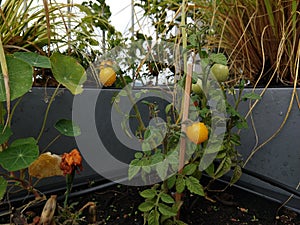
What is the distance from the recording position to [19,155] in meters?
0.52

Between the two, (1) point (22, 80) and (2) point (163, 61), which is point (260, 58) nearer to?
(2) point (163, 61)

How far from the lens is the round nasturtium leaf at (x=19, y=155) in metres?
0.50

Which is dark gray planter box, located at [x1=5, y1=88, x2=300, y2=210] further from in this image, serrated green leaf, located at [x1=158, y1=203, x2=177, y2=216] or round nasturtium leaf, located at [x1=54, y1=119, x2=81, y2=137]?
serrated green leaf, located at [x1=158, y1=203, x2=177, y2=216]

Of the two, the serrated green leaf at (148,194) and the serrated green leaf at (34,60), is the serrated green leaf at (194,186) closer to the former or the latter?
the serrated green leaf at (148,194)

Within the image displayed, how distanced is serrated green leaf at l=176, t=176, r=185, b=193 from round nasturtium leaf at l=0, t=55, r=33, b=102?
311mm

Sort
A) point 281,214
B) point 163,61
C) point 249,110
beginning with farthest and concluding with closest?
1. point 163,61
2. point 249,110
3. point 281,214

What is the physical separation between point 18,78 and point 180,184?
346mm

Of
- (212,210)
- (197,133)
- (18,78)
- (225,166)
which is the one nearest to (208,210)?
(212,210)

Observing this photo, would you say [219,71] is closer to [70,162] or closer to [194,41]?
[194,41]

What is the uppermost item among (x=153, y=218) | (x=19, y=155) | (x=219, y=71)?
(x=219, y=71)

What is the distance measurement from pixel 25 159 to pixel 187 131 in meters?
0.30

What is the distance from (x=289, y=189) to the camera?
0.68m

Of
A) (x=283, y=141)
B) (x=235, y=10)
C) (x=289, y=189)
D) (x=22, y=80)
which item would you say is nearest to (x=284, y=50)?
(x=235, y=10)

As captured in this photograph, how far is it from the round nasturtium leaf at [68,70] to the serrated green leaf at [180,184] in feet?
0.88
